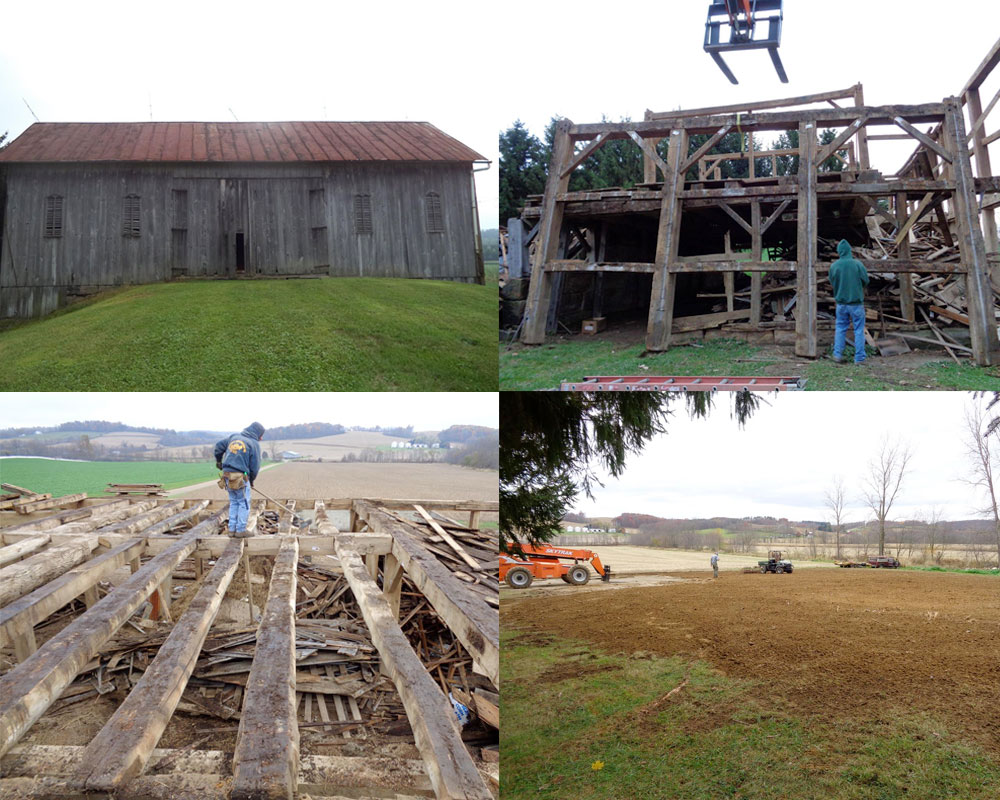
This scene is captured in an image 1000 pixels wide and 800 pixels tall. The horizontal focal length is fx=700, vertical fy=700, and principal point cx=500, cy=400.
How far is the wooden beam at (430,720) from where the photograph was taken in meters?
2.81

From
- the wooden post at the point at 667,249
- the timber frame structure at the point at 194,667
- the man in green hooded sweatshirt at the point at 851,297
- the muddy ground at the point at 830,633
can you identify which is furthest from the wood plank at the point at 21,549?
the man in green hooded sweatshirt at the point at 851,297

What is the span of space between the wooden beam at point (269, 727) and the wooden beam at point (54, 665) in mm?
929

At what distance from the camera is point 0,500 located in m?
11.6

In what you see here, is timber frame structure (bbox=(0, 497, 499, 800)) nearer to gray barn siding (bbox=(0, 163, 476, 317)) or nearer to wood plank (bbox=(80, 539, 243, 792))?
wood plank (bbox=(80, 539, 243, 792))

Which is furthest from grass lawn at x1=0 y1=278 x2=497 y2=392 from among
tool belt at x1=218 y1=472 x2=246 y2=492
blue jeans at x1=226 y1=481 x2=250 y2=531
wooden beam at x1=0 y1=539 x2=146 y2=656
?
wooden beam at x1=0 y1=539 x2=146 y2=656

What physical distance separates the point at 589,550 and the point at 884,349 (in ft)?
20.5

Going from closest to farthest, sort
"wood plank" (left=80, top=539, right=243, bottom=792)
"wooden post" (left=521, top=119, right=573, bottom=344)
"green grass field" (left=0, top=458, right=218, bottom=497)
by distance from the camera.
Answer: "wood plank" (left=80, top=539, right=243, bottom=792) < "wooden post" (left=521, top=119, right=573, bottom=344) < "green grass field" (left=0, top=458, right=218, bottom=497)

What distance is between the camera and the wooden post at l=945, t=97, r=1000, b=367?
9695 millimetres

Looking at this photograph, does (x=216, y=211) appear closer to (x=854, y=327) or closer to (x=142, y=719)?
(x=854, y=327)

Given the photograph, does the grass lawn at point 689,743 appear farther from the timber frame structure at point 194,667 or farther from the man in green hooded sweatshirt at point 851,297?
the man in green hooded sweatshirt at point 851,297

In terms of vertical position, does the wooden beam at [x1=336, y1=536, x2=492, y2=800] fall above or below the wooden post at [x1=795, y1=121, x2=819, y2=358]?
below

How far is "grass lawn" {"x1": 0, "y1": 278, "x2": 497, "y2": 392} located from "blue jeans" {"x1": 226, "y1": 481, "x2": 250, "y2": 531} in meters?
2.10

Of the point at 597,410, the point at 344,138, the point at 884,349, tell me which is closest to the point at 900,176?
the point at 884,349

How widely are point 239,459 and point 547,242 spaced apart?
6834 mm
